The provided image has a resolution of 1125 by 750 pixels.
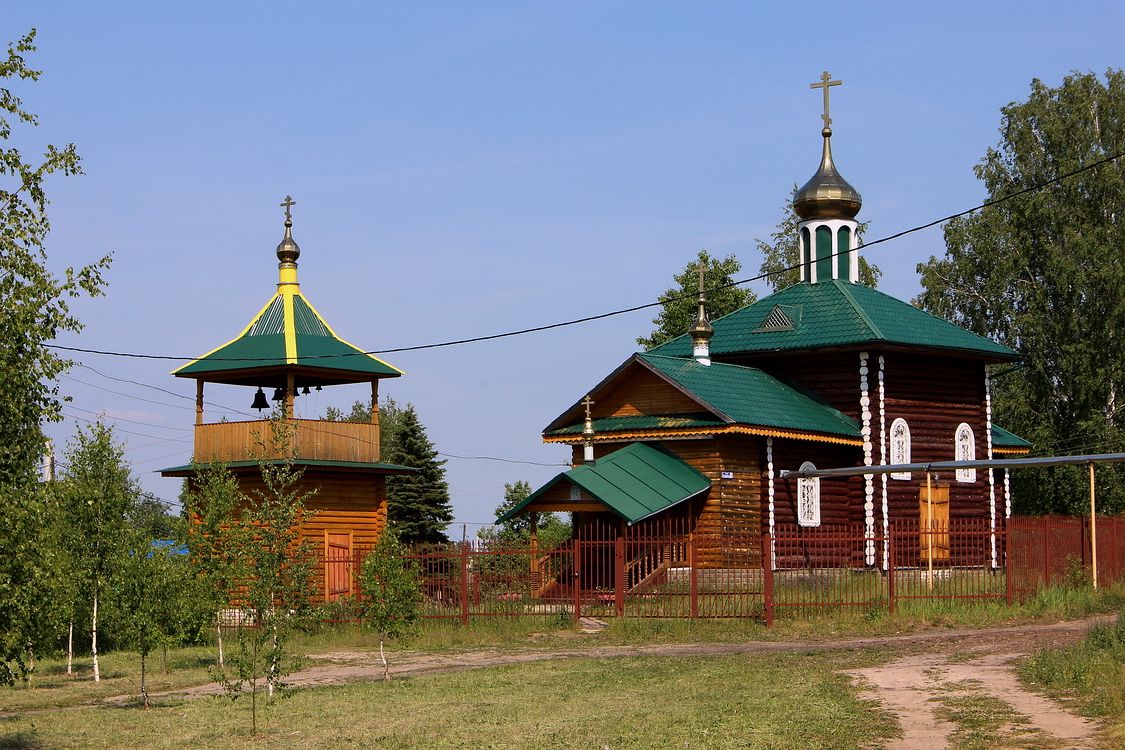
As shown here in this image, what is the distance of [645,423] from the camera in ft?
112

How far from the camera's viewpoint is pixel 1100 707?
14773 mm

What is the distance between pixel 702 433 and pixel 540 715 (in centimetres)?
1661

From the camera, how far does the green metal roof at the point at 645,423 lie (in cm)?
3294

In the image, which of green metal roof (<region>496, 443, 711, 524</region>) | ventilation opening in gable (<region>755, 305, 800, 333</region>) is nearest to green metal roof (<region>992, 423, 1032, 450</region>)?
ventilation opening in gable (<region>755, 305, 800, 333</region>)

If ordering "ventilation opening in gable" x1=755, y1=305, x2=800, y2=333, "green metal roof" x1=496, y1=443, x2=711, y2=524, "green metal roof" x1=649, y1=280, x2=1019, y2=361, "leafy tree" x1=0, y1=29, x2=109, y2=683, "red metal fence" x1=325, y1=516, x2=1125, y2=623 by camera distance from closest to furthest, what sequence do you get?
"leafy tree" x1=0, y1=29, x2=109, y2=683
"red metal fence" x1=325, y1=516, x2=1125, y2=623
"green metal roof" x1=496, y1=443, x2=711, y2=524
"green metal roof" x1=649, y1=280, x2=1019, y2=361
"ventilation opening in gable" x1=755, y1=305, x2=800, y2=333

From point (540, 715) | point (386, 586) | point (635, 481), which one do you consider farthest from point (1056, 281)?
point (540, 715)

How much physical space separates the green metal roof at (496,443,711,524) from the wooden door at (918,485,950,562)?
216 inches

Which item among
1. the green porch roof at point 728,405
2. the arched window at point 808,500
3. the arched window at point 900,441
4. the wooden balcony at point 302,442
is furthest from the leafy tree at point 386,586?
the arched window at point 900,441

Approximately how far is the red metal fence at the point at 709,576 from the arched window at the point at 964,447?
3442 millimetres

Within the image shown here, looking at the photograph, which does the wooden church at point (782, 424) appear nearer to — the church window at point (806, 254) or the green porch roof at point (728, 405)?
the green porch roof at point (728, 405)

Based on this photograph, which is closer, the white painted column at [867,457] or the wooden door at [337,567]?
the wooden door at [337,567]

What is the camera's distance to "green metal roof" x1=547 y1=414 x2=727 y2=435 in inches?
1297

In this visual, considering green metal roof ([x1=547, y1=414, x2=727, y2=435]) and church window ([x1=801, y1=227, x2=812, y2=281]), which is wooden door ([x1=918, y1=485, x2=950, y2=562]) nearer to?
green metal roof ([x1=547, y1=414, x2=727, y2=435])

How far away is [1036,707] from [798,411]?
1911 centimetres
